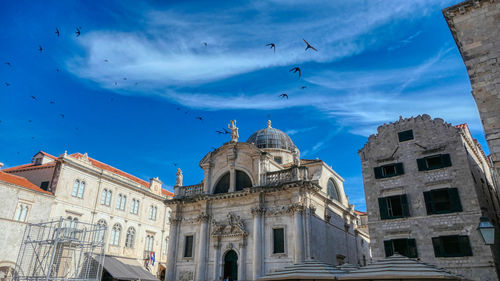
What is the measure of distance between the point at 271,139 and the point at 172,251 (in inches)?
695

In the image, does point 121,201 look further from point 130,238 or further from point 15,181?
point 15,181

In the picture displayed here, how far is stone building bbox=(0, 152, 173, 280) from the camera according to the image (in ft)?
113

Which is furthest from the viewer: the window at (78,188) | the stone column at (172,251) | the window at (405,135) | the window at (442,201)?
the window at (78,188)

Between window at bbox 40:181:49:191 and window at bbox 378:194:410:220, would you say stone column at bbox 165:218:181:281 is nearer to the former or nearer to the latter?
window at bbox 40:181:49:191

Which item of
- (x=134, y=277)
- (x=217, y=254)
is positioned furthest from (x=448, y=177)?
(x=134, y=277)

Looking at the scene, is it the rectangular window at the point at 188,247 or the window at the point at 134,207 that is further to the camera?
the window at the point at 134,207

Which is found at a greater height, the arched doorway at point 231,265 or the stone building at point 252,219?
the stone building at point 252,219

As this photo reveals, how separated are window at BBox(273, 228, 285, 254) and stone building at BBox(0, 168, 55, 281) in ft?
72.2

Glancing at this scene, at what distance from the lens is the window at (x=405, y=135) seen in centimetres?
2399

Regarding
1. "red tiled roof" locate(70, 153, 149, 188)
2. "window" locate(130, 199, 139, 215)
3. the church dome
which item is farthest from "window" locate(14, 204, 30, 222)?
the church dome

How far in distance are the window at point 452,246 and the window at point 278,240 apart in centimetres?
1095

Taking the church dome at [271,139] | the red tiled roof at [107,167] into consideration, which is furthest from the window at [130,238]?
the church dome at [271,139]

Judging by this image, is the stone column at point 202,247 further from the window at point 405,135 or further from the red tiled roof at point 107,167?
the window at point 405,135

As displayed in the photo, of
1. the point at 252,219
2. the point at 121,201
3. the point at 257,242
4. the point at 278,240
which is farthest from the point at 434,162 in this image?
the point at 121,201
